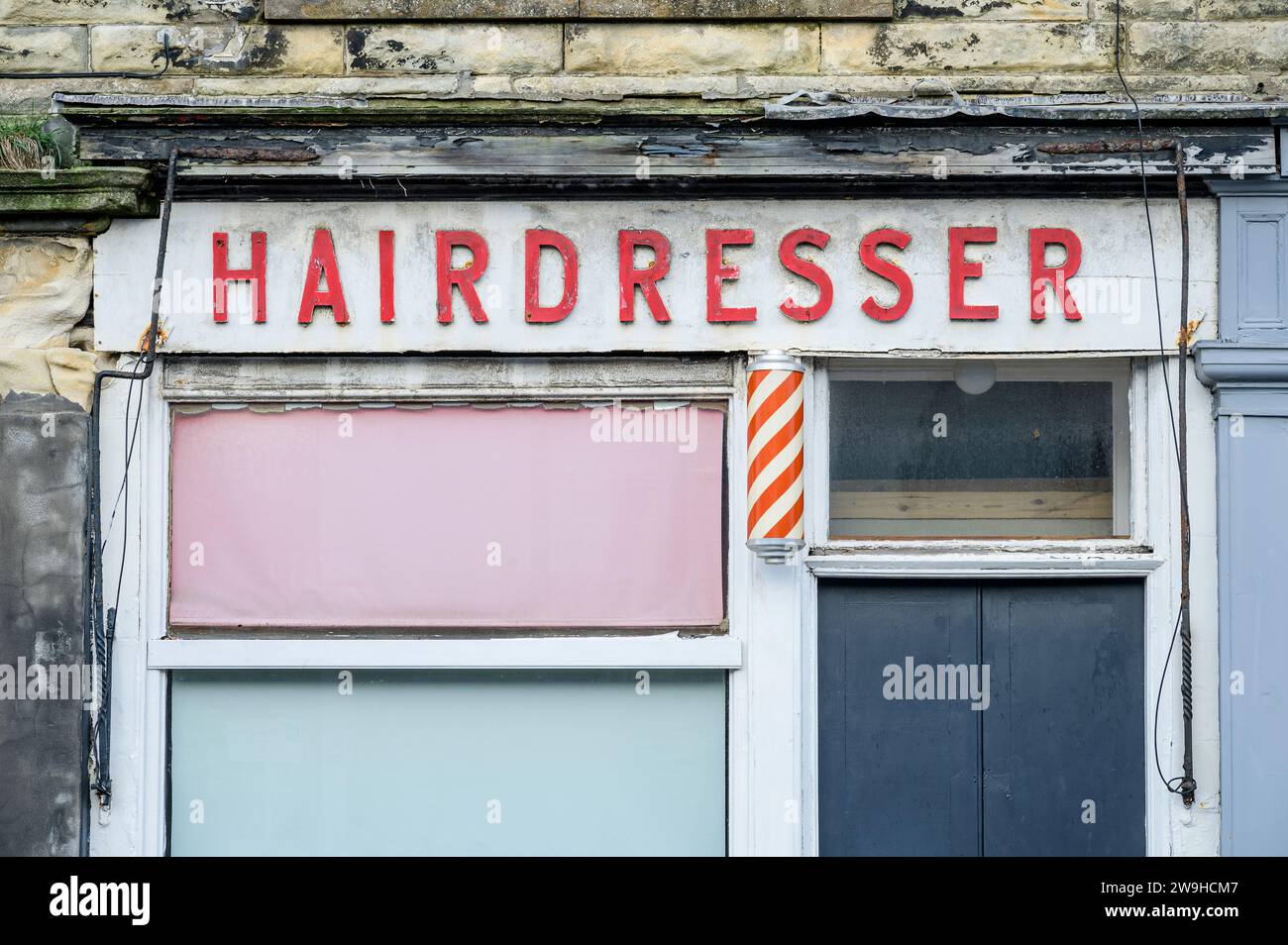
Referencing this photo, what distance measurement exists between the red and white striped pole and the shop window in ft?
1.32

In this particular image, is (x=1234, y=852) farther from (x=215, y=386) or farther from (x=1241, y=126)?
(x=215, y=386)

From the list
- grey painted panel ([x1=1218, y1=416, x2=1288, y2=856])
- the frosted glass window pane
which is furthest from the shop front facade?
grey painted panel ([x1=1218, y1=416, x2=1288, y2=856])

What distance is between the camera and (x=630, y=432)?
675cm

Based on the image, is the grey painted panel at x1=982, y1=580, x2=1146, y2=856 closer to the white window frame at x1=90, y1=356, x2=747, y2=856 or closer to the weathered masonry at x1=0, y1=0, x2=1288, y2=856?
the weathered masonry at x1=0, y1=0, x2=1288, y2=856

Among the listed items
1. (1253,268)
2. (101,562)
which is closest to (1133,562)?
(1253,268)

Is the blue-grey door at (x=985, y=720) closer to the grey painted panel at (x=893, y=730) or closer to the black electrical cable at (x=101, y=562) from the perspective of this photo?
the grey painted panel at (x=893, y=730)

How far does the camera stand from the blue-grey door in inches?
261

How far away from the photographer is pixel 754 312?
21.7 ft

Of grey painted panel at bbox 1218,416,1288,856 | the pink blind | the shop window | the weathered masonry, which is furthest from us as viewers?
the shop window

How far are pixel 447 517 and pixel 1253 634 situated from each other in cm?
386

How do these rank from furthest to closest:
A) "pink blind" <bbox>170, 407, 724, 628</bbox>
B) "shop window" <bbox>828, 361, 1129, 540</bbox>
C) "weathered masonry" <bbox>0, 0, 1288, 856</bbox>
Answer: "shop window" <bbox>828, 361, 1129, 540</bbox> → "pink blind" <bbox>170, 407, 724, 628</bbox> → "weathered masonry" <bbox>0, 0, 1288, 856</bbox>

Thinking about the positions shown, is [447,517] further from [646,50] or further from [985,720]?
[985,720]

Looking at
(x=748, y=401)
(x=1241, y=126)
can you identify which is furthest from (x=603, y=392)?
(x=1241, y=126)
